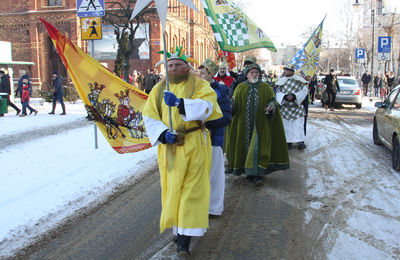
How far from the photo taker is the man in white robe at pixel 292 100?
8.51 meters

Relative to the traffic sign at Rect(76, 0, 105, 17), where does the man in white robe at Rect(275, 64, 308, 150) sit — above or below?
below

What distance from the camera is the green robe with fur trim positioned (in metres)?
6.01

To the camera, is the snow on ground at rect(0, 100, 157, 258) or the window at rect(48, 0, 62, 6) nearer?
the snow on ground at rect(0, 100, 157, 258)

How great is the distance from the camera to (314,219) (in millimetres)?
4699

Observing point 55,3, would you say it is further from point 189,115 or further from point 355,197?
point 189,115

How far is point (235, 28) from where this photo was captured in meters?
7.56

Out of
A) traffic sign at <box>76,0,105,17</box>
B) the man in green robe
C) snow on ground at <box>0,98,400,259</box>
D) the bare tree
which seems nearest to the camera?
snow on ground at <box>0,98,400,259</box>

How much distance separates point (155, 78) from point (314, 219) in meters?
15.6

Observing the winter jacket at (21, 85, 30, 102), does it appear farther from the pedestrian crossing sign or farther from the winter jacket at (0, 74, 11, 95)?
the pedestrian crossing sign

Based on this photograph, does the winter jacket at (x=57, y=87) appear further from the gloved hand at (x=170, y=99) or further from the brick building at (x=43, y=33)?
the brick building at (x=43, y=33)

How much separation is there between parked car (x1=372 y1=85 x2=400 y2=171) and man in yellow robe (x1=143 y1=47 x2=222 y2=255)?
4787mm

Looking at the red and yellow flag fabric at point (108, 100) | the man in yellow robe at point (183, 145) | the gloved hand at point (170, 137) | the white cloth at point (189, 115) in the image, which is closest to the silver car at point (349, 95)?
the red and yellow flag fabric at point (108, 100)

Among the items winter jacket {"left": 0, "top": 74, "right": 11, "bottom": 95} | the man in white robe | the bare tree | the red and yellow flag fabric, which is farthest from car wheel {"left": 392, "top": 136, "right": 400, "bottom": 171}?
winter jacket {"left": 0, "top": 74, "right": 11, "bottom": 95}

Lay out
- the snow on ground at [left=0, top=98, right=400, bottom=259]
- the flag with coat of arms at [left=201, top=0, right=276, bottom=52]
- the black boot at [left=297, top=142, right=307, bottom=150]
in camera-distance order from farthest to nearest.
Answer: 1. the black boot at [left=297, top=142, right=307, bottom=150]
2. the flag with coat of arms at [left=201, top=0, right=276, bottom=52]
3. the snow on ground at [left=0, top=98, right=400, bottom=259]
